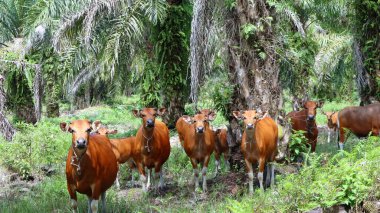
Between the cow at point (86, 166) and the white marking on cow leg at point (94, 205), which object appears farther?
the white marking on cow leg at point (94, 205)

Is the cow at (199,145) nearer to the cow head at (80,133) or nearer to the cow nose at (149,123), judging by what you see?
the cow nose at (149,123)

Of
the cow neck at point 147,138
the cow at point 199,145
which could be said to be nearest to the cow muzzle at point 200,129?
the cow at point 199,145

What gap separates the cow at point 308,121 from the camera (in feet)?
44.0

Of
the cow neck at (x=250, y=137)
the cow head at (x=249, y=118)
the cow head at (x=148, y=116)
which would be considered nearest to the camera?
the cow head at (x=249, y=118)

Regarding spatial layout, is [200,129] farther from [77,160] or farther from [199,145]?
[77,160]

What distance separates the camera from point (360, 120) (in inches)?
552

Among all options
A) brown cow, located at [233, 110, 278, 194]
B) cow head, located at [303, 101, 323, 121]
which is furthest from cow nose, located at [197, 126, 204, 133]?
cow head, located at [303, 101, 323, 121]

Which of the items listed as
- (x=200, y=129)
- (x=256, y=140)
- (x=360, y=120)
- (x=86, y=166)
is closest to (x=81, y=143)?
(x=86, y=166)

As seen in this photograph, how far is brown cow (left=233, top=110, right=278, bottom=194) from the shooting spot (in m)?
10.1

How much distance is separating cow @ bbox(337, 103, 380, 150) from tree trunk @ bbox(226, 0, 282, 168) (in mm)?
3219

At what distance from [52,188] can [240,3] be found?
547 cm

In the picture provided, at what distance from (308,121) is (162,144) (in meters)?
4.01

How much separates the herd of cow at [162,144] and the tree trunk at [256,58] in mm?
479

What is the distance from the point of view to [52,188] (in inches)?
434
